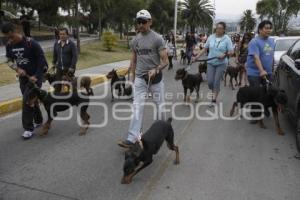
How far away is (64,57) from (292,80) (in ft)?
13.8

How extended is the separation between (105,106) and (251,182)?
5.01m

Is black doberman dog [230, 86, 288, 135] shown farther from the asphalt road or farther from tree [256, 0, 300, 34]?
tree [256, 0, 300, 34]

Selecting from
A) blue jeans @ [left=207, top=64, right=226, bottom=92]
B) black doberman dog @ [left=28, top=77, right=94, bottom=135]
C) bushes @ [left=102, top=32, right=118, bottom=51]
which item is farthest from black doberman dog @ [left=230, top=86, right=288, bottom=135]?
bushes @ [left=102, top=32, right=118, bottom=51]

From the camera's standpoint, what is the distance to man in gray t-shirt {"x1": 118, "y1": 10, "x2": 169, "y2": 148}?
16.8 feet

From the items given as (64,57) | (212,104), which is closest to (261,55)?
(212,104)

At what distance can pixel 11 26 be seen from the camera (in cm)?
571

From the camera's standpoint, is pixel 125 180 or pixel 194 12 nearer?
pixel 125 180

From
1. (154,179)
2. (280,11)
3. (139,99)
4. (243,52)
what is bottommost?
(154,179)

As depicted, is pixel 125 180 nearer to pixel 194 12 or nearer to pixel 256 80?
pixel 256 80

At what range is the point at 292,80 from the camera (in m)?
6.09

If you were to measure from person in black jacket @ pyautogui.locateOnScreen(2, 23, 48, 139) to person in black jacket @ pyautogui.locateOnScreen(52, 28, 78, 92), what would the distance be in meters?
1.21

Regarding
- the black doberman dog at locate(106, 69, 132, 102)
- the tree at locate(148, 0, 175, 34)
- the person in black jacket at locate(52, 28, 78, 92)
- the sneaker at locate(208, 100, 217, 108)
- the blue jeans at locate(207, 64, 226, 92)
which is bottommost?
the sneaker at locate(208, 100, 217, 108)

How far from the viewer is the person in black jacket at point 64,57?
745cm

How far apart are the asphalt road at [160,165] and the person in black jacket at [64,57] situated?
1.03 metres
